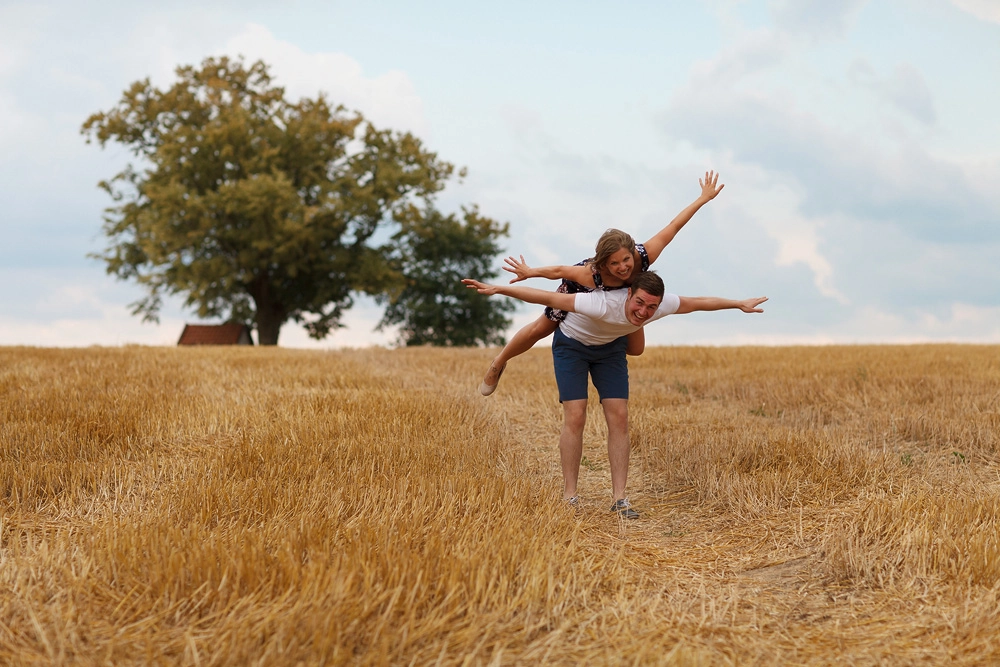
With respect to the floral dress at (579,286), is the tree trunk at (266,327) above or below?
above

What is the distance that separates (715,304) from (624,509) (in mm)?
1786

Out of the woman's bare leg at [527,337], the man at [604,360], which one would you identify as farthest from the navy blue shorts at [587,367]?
the woman's bare leg at [527,337]

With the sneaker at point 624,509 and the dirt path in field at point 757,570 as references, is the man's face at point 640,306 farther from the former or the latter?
the sneaker at point 624,509

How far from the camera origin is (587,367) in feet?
19.9

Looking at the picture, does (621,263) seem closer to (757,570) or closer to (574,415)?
(574,415)

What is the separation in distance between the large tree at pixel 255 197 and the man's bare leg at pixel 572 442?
2386 centimetres

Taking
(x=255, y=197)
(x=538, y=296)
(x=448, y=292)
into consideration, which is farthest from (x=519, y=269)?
(x=448, y=292)

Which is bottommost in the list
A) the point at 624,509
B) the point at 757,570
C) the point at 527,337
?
the point at 757,570

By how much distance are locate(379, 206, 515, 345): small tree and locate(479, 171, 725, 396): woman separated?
30388mm

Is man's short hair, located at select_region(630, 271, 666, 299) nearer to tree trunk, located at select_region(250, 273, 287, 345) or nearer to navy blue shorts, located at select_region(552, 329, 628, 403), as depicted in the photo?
navy blue shorts, located at select_region(552, 329, 628, 403)

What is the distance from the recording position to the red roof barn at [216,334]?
3481cm

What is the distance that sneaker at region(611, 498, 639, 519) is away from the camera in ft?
19.8

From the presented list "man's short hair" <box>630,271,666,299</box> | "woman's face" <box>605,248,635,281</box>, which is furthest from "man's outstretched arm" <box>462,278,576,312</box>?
"man's short hair" <box>630,271,666,299</box>

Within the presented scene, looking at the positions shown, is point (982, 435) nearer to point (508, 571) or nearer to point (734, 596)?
point (734, 596)
